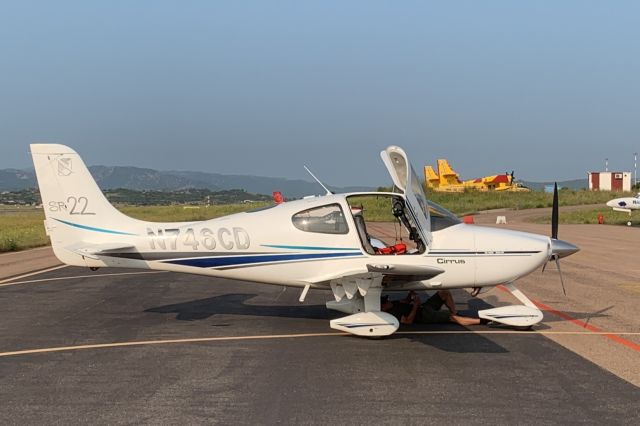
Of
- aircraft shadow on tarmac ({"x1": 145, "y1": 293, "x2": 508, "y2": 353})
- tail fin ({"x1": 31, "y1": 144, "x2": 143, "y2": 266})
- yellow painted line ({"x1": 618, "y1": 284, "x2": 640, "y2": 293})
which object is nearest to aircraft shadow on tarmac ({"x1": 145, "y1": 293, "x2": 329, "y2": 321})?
aircraft shadow on tarmac ({"x1": 145, "y1": 293, "x2": 508, "y2": 353})

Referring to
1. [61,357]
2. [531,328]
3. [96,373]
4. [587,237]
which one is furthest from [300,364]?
[587,237]

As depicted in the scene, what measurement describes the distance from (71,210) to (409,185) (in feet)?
18.1

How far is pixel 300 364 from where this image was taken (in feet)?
24.5

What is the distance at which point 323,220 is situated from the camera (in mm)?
9484

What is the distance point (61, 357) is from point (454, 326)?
233 inches

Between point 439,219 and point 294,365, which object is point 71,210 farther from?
point 439,219

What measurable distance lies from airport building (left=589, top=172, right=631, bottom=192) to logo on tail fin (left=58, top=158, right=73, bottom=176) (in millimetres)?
116421

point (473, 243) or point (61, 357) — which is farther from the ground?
point (473, 243)

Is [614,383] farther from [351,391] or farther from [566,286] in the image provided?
[566,286]

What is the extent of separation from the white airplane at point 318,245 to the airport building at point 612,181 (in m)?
114

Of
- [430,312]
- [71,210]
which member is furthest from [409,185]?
[71,210]

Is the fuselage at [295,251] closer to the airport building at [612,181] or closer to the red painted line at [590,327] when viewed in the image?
the red painted line at [590,327]

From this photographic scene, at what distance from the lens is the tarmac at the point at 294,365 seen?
5.73 meters

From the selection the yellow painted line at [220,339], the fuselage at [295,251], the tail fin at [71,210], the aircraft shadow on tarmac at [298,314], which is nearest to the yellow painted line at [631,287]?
the yellow painted line at [220,339]
